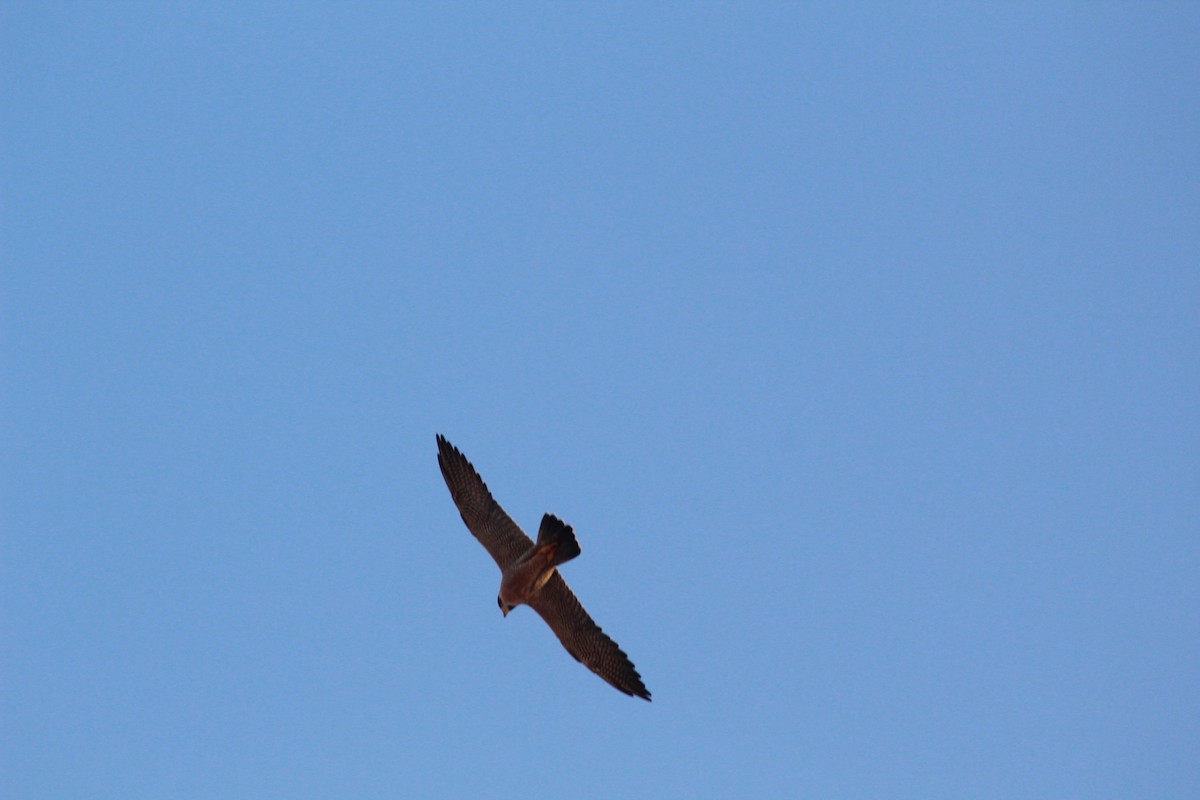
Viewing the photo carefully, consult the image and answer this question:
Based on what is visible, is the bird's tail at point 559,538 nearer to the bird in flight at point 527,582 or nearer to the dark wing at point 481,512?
the bird in flight at point 527,582

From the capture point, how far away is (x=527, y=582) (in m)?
15.1

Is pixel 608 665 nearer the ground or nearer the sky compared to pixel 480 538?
nearer the ground

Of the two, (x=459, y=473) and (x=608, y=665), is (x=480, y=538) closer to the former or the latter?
(x=459, y=473)

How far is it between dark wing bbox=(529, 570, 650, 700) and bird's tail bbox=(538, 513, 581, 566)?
0.80m

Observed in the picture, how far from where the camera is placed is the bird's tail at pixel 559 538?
14.5 meters

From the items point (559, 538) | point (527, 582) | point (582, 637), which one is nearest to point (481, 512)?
point (527, 582)

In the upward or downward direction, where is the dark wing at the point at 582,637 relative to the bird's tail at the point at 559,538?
downward

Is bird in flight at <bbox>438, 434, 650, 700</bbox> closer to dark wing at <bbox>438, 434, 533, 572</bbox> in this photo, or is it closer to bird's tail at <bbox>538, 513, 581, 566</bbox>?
dark wing at <bbox>438, 434, 533, 572</bbox>

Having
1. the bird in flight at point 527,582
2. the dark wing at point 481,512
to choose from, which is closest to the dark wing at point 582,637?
the bird in flight at point 527,582

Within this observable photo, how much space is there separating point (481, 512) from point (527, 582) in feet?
4.25

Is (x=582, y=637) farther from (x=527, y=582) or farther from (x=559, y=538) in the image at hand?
(x=559, y=538)

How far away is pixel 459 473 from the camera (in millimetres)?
15977

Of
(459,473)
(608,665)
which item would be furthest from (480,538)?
(608,665)

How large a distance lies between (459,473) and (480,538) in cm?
92
